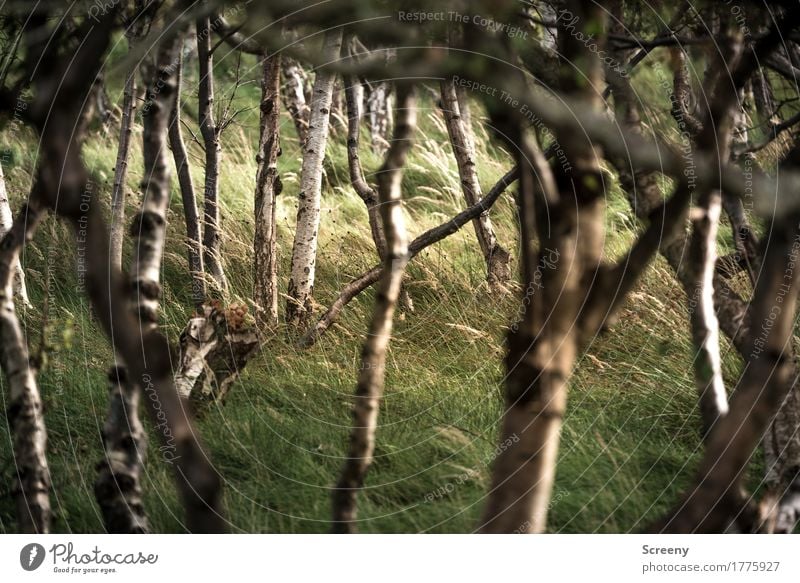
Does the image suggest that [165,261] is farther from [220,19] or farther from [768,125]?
[768,125]

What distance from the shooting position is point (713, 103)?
2387 mm

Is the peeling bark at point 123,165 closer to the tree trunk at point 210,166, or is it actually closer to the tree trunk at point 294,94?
the tree trunk at point 210,166

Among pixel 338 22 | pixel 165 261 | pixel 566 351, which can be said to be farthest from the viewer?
pixel 165 261

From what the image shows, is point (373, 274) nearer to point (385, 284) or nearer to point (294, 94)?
point (385, 284)

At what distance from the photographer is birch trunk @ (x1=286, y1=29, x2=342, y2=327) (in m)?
4.48

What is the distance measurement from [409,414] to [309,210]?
1.47 metres

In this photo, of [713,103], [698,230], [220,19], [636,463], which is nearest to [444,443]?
[636,463]

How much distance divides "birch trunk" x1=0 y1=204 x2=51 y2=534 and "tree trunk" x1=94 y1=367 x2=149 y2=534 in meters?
0.22

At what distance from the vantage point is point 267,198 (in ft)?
15.0

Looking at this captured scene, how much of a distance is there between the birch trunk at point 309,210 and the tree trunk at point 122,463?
1987 millimetres

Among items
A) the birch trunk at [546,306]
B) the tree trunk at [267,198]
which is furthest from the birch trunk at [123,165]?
the birch trunk at [546,306]

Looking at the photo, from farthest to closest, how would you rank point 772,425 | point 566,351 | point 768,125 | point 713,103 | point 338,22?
point 768,125, point 772,425, point 338,22, point 713,103, point 566,351

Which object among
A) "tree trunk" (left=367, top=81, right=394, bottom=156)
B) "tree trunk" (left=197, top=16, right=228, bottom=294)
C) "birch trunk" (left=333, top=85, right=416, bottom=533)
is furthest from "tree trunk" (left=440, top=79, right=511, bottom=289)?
"tree trunk" (left=367, top=81, right=394, bottom=156)

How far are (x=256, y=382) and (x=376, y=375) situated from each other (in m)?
1.49
